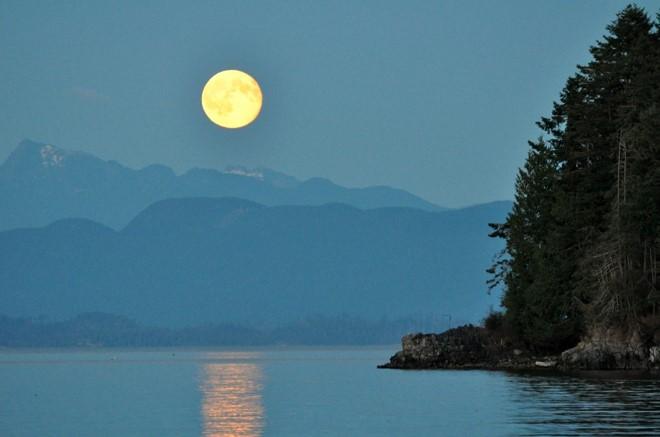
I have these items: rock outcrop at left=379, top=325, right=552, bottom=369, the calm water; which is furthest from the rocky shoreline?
the calm water

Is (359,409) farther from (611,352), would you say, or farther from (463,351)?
(463,351)

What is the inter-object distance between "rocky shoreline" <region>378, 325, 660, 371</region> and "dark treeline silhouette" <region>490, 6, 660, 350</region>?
5.80 feet

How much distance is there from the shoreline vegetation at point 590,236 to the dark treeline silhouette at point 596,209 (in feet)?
0.37

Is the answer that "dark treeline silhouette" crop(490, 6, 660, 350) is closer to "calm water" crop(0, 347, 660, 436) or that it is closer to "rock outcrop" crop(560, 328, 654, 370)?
"rock outcrop" crop(560, 328, 654, 370)

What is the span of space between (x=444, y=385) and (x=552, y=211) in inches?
821

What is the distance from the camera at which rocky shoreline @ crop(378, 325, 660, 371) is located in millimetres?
94125

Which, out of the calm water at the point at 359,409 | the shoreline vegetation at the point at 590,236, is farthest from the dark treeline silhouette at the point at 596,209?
the calm water at the point at 359,409

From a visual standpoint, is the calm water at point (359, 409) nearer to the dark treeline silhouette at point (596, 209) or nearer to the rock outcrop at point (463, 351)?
the dark treeline silhouette at point (596, 209)

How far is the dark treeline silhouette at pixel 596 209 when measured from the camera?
92.1 metres

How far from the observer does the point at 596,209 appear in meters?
103

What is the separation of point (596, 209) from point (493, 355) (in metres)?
24.5

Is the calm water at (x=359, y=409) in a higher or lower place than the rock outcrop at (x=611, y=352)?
lower

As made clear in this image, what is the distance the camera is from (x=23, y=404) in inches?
3337

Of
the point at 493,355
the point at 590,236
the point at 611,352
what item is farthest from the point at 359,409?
the point at 493,355
